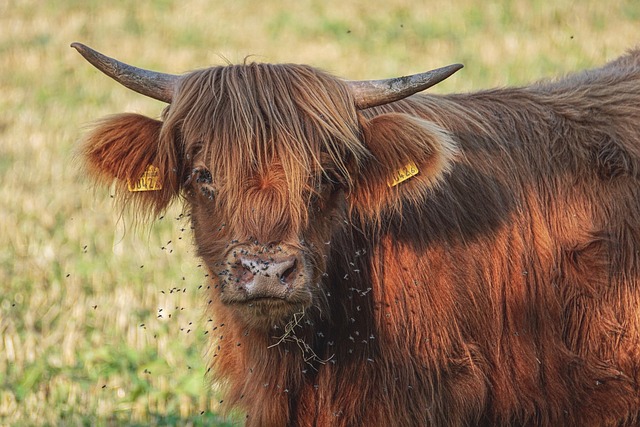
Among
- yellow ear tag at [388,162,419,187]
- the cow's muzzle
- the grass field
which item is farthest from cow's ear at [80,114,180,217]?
yellow ear tag at [388,162,419,187]

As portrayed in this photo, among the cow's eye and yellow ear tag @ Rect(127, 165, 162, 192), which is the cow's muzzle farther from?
yellow ear tag @ Rect(127, 165, 162, 192)

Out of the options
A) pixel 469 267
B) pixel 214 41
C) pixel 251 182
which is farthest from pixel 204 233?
pixel 214 41

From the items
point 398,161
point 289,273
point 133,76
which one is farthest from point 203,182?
point 398,161

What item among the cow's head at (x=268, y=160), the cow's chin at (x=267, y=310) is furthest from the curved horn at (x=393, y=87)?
the cow's chin at (x=267, y=310)

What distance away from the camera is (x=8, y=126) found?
1265cm

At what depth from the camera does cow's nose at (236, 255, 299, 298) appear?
12.4 feet

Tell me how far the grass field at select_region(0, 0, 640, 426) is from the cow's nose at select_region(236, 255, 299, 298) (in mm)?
1122

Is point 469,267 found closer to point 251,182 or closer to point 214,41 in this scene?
point 251,182

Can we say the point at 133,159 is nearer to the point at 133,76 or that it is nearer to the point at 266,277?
the point at 133,76

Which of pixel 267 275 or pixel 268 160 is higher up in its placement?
pixel 268 160

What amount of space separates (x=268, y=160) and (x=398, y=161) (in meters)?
0.60

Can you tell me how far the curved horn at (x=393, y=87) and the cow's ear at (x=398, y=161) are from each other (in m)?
0.09

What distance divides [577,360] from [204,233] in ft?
6.02

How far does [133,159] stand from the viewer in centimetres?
446
